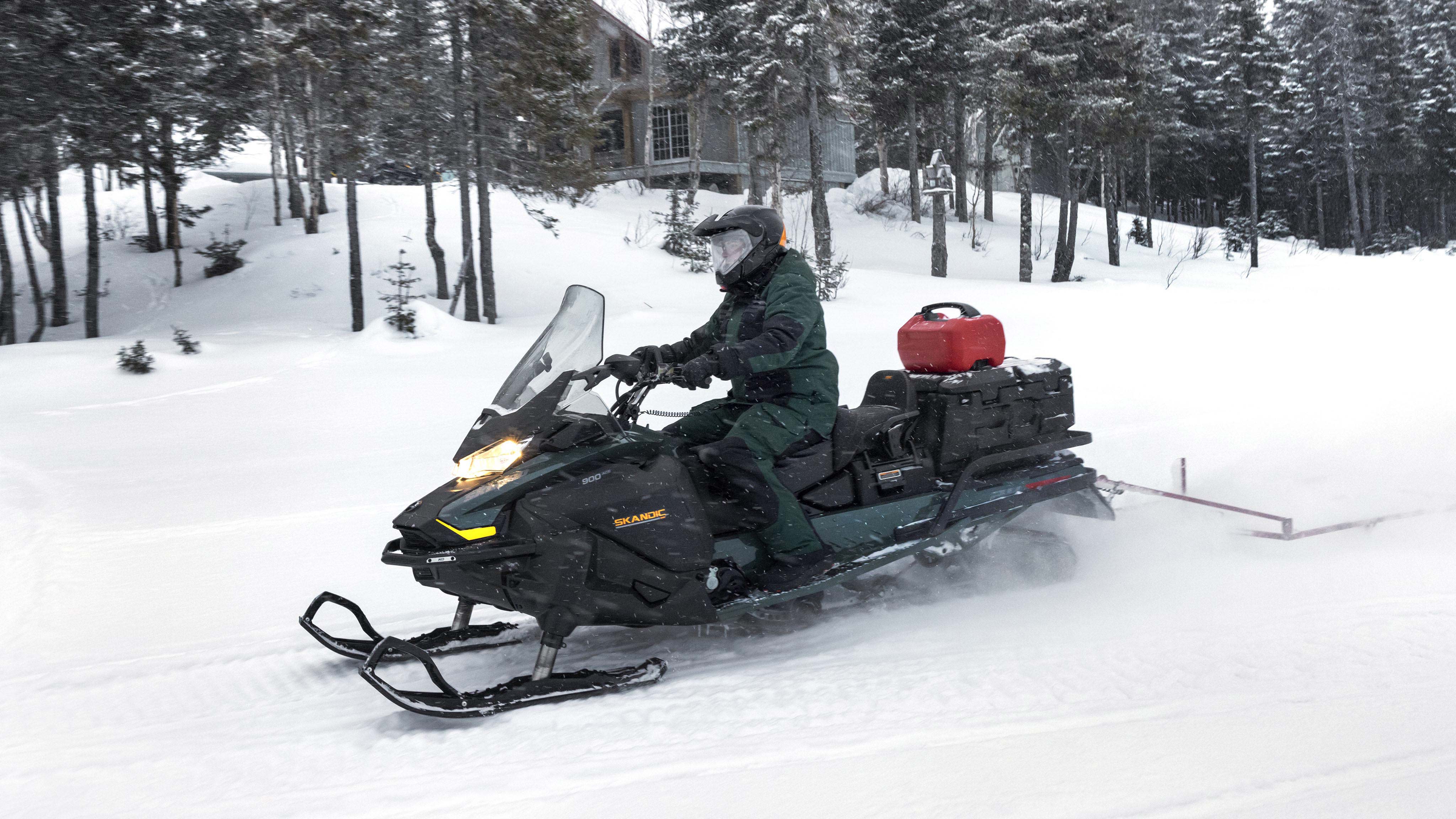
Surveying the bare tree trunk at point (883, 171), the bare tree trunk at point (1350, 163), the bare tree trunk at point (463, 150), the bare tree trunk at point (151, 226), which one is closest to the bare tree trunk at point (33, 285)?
the bare tree trunk at point (151, 226)

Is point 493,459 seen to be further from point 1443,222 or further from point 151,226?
point 1443,222

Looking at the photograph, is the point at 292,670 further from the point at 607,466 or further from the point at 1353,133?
the point at 1353,133

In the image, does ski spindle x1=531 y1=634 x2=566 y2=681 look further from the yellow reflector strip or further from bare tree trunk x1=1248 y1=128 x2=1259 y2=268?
bare tree trunk x1=1248 y1=128 x2=1259 y2=268

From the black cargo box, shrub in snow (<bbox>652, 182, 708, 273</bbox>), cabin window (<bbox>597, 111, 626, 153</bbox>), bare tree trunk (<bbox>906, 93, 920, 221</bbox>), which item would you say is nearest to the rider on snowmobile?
the black cargo box

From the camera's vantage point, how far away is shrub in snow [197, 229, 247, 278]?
19.4m

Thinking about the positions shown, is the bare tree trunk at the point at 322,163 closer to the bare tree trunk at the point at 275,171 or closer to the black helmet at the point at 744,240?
the bare tree trunk at the point at 275,171

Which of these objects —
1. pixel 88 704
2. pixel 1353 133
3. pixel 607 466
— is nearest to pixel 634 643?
pixel 607 466

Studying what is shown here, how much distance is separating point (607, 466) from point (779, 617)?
115 cm

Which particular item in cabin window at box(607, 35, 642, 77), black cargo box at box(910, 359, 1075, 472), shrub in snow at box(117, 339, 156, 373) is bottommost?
black cargo box at box(910, 359, 1075, 472)

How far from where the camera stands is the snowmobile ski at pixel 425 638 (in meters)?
3.77

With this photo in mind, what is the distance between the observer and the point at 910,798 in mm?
2709

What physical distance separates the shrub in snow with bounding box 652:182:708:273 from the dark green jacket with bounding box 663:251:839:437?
1589cm

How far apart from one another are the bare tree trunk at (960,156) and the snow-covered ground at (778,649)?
20.7 m

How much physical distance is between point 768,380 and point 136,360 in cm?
1039
